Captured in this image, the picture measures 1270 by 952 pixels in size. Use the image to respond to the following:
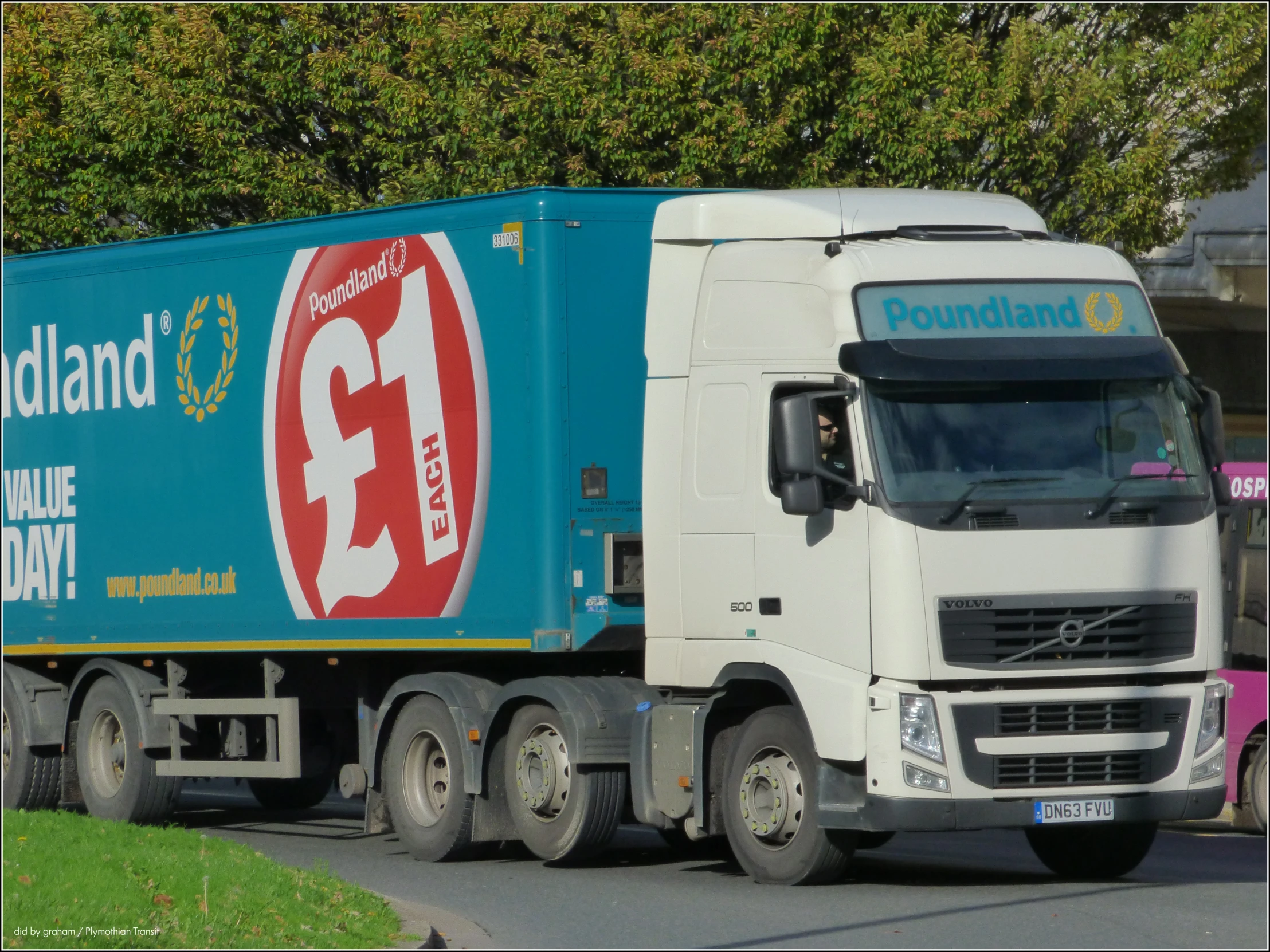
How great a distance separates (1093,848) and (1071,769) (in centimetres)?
151

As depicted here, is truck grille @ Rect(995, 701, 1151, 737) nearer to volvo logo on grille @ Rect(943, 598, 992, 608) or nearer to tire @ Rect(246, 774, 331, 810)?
volvo logo on grille @ Rect(943, 598, 992, 608)

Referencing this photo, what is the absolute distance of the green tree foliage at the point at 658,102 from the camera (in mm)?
16641

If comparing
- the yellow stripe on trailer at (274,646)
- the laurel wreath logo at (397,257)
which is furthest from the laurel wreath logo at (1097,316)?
the laurel wreath logo at (397,257)

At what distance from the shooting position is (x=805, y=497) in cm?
1068

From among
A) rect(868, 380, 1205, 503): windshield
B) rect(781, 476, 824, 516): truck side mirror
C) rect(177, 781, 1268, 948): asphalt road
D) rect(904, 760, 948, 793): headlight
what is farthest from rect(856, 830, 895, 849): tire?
rect(868, 380, 1205, 503): windshield

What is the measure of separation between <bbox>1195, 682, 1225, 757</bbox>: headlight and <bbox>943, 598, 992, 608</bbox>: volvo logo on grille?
1.38m

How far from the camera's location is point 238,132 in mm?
17859

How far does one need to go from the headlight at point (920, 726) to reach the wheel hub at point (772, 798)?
2.58 feet

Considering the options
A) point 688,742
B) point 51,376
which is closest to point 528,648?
point 688,742

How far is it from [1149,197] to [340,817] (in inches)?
332

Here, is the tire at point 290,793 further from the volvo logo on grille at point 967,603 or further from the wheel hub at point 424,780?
the volvo logo on grille at point 967,603

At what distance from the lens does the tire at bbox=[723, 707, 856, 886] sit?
11.0 metres

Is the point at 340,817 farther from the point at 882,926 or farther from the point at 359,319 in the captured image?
the point at 882,926

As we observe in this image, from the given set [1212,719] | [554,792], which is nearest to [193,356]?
[554,792]
